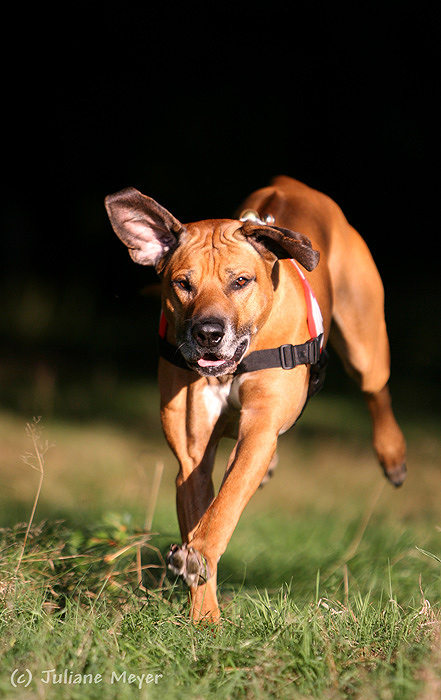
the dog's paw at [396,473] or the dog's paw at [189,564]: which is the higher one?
the dog's paw at [189,564]

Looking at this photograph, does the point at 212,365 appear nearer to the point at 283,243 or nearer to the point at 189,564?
the point at 283,243

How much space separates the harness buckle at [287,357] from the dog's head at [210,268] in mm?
161

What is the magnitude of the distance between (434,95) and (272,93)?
2665 mm

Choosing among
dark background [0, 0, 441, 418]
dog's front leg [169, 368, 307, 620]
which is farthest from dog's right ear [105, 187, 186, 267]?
dark background [0, 0, 441, 418]

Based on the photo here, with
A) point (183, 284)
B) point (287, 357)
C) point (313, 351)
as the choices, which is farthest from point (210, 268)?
point (313, 351)

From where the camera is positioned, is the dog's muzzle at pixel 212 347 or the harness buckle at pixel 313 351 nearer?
the dog's muzzle at pixel 212 347

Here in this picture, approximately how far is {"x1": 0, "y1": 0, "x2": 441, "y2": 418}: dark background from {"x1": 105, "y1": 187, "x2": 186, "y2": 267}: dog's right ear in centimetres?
922

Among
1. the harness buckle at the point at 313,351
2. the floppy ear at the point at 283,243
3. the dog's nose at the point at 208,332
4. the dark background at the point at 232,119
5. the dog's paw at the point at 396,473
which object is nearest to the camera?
the dog's nose at the point at 208,332

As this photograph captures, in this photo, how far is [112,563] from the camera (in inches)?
158

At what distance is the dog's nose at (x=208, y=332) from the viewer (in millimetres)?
3544

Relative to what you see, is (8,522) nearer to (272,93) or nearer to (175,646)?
(175,646)

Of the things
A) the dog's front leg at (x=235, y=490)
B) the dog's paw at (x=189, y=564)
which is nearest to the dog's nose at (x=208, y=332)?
the dog's front leg at (x=235, y=490)

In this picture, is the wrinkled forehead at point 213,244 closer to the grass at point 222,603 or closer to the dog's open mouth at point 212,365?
the dog's open mouth at point 212,365

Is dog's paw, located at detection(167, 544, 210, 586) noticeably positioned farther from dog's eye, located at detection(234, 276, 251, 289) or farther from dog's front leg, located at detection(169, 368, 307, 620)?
dog's eye, located at detection(234, 276, 251, 289)
